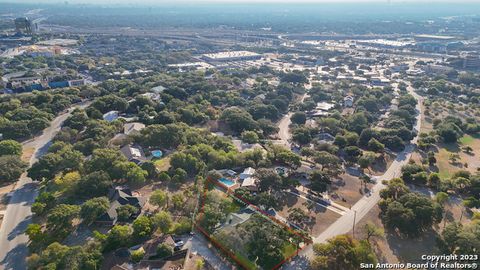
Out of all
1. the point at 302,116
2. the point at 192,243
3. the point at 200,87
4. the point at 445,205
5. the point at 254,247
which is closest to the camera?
the point at 254,247

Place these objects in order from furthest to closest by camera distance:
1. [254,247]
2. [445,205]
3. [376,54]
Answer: [376,54], [445,205], [254,247]

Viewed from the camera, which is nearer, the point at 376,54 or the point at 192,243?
the point at 192,243

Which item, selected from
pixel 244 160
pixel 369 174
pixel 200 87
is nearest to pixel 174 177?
pixel 244 160

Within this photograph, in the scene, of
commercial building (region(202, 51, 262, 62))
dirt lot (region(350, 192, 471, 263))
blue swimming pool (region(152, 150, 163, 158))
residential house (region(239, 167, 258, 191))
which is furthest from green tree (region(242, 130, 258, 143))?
commercial building (region(202, 51, 262, 62))

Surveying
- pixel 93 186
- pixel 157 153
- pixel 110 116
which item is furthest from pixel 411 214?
pixel 110 116

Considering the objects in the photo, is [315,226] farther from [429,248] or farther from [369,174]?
[369,174]
